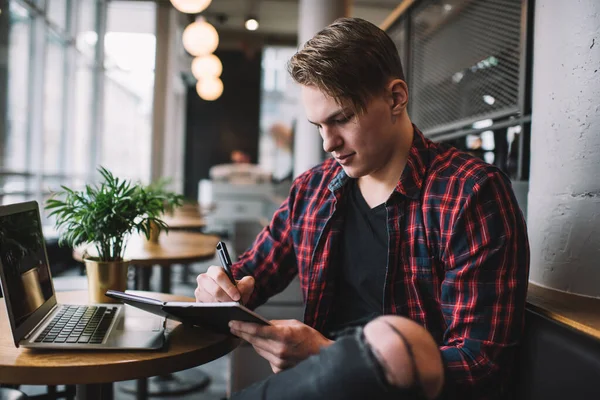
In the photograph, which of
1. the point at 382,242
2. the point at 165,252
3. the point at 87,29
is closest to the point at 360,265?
the point at 382,242

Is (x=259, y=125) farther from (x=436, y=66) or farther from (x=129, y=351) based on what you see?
(x=129, y=351)

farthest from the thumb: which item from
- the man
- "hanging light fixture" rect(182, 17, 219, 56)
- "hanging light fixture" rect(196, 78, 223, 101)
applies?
"hanging light fixture" rect(196, 78, 223, 101)

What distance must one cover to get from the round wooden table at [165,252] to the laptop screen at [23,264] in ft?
3.01

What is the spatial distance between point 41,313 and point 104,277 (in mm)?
274

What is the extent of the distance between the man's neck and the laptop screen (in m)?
0.88

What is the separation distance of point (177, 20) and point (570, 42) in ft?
32.3

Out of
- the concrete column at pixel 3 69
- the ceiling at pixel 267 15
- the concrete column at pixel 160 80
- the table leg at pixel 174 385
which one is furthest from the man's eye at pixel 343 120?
the concrete column at pixel 160 80

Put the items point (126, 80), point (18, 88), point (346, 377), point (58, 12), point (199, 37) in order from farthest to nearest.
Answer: point (126, 80)
point (58, 12)
point (199, 37)
point (18, 88)
point (346, 377)

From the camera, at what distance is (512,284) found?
112 cm

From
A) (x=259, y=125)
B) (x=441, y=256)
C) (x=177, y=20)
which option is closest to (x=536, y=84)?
(x=441, y=256)

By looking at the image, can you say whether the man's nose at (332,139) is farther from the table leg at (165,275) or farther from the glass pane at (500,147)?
the table leg at (165,275)

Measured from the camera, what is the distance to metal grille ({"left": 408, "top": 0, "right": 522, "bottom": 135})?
2.30 metres

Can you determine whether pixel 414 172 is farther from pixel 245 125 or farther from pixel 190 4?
pixel 245 125

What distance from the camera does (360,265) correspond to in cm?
146
